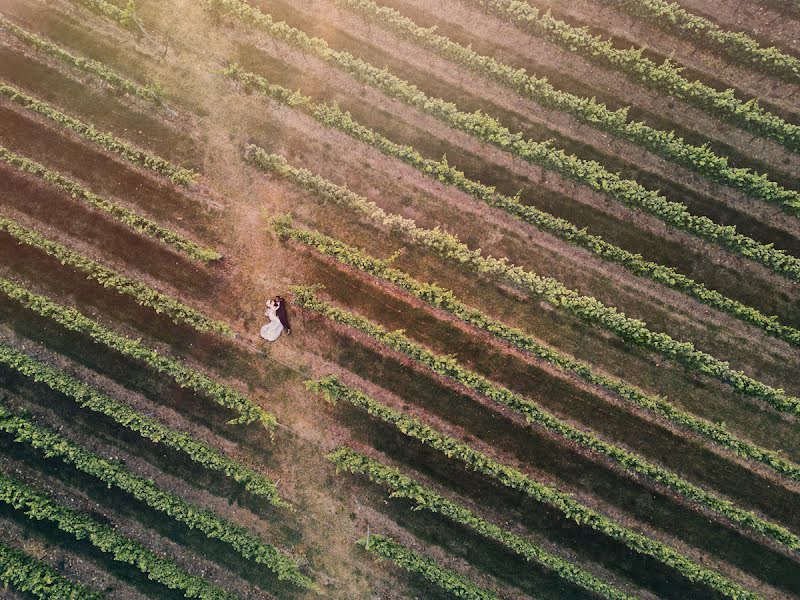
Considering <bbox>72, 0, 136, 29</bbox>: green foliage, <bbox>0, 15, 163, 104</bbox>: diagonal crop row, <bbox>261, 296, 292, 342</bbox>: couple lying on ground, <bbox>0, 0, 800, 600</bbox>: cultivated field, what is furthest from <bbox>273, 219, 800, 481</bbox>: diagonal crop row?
<bbox>72, 0, 136, 29</bbox>: green foliage

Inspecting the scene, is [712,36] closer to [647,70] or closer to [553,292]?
[647,70]

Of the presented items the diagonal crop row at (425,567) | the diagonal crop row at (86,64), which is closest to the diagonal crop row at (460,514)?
the diagonal crop row at (425,567)

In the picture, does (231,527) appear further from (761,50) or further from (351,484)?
(761,50)

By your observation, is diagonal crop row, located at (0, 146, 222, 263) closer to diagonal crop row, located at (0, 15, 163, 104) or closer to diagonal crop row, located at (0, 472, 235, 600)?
diagonal crop row, located at (0, 15, 163, 104)

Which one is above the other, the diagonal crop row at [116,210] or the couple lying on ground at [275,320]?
the diagonal crop row at [116,210]

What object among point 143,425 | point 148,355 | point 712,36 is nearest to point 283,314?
point 148,355

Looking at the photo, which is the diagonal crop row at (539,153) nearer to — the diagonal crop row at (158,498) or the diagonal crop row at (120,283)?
the diagonal crop row at (120,283)
